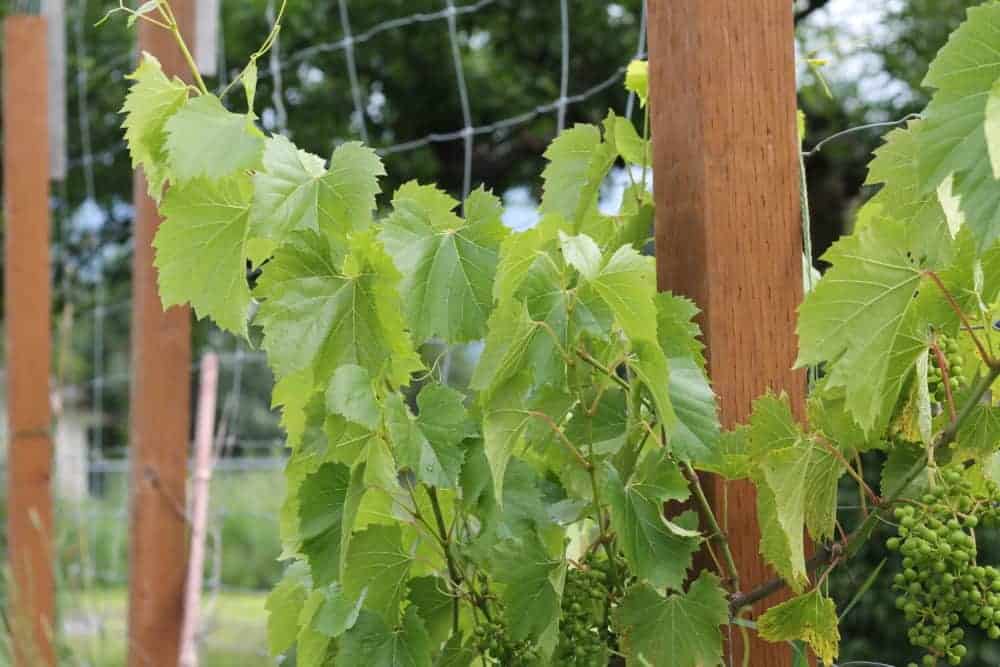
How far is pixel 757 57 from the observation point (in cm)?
89

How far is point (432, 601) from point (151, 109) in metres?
0.39

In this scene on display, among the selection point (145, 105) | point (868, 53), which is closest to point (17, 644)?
point (145, 105)

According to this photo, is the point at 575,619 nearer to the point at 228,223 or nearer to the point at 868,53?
A: the point at 228,223

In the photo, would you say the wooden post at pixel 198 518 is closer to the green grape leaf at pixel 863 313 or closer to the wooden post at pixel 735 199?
the wooden post at pixel 735 199

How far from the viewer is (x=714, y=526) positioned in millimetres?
811

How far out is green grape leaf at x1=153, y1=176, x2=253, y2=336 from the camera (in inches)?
32.2

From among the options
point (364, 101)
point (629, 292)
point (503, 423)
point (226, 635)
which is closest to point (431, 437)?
point (503, 423)

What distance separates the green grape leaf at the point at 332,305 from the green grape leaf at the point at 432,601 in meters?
0.18

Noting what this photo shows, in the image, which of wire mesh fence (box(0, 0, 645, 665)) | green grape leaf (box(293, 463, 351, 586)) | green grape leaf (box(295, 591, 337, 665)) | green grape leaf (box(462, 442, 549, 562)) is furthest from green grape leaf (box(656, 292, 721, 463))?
wire mesh fence (box(0, 0, 645, 665))

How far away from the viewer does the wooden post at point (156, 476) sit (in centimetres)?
208

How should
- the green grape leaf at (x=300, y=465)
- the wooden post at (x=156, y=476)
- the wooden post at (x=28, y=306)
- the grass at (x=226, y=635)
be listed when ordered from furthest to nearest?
the grass at (x=226, y=635), the wooden post at (x=28, y=306), the wooden post at (x=156, y=476), the green grape leaf at (x=300, y=465)

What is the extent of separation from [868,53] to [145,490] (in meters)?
4.02

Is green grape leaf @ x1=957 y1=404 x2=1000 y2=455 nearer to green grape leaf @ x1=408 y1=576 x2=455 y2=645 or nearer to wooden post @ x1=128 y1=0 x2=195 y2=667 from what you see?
green grape leaf @ x1=408 y1=576 x2=455 y2=645

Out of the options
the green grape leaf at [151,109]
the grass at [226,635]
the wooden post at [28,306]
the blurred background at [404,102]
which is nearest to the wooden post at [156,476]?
the wooden post at [28,306]
